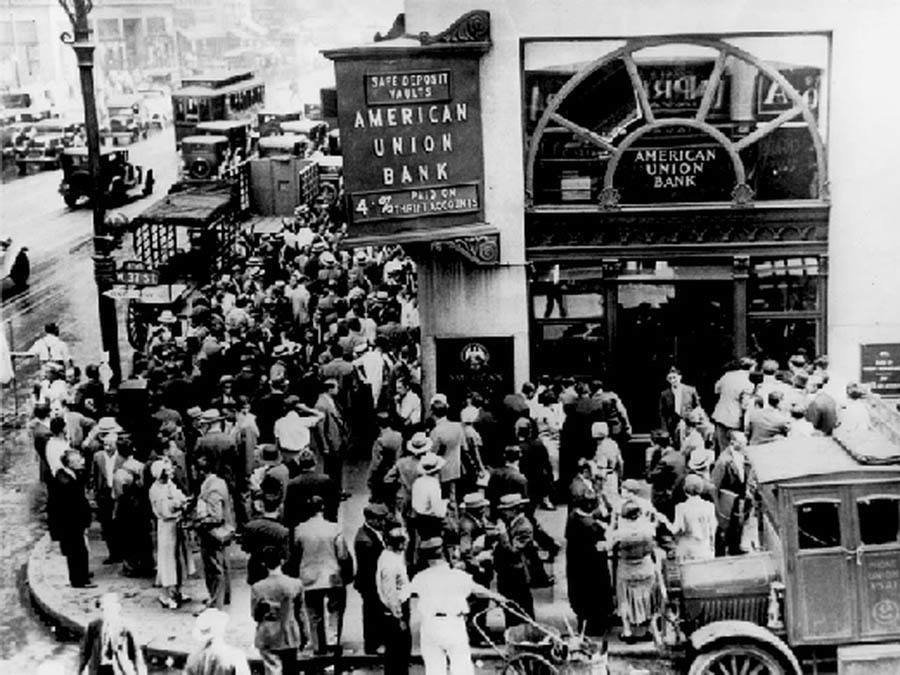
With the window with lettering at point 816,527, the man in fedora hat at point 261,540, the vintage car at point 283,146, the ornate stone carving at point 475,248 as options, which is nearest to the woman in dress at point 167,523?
the man in fedora hat at point 261,540

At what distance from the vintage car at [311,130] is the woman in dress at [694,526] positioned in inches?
1291

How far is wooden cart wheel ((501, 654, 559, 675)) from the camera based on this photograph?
11.1 m

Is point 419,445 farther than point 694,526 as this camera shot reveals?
Yes

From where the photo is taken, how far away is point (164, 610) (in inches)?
558

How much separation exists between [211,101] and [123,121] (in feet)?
33.4

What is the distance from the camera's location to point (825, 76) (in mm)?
16891

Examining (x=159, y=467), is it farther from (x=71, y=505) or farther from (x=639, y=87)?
(x=639, y=87)

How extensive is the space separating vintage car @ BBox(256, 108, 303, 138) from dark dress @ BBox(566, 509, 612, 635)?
3679cm

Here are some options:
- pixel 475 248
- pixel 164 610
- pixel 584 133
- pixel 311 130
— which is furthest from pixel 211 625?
pixel 311 130

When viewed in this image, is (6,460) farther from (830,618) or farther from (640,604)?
(830,618)

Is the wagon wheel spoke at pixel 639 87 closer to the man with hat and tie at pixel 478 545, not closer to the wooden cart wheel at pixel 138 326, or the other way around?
the man with hat and tie at pixel 478 545

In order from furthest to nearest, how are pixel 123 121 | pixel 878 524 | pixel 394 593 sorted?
pixel 123 121 < pixel 394 593 < pixel 878 524

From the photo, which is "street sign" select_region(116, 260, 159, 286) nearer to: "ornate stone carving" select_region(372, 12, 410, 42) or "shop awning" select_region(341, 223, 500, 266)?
"ornate stone carving" select_region(372, 12, 410, 42)

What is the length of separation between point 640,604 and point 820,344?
6.16 metres
